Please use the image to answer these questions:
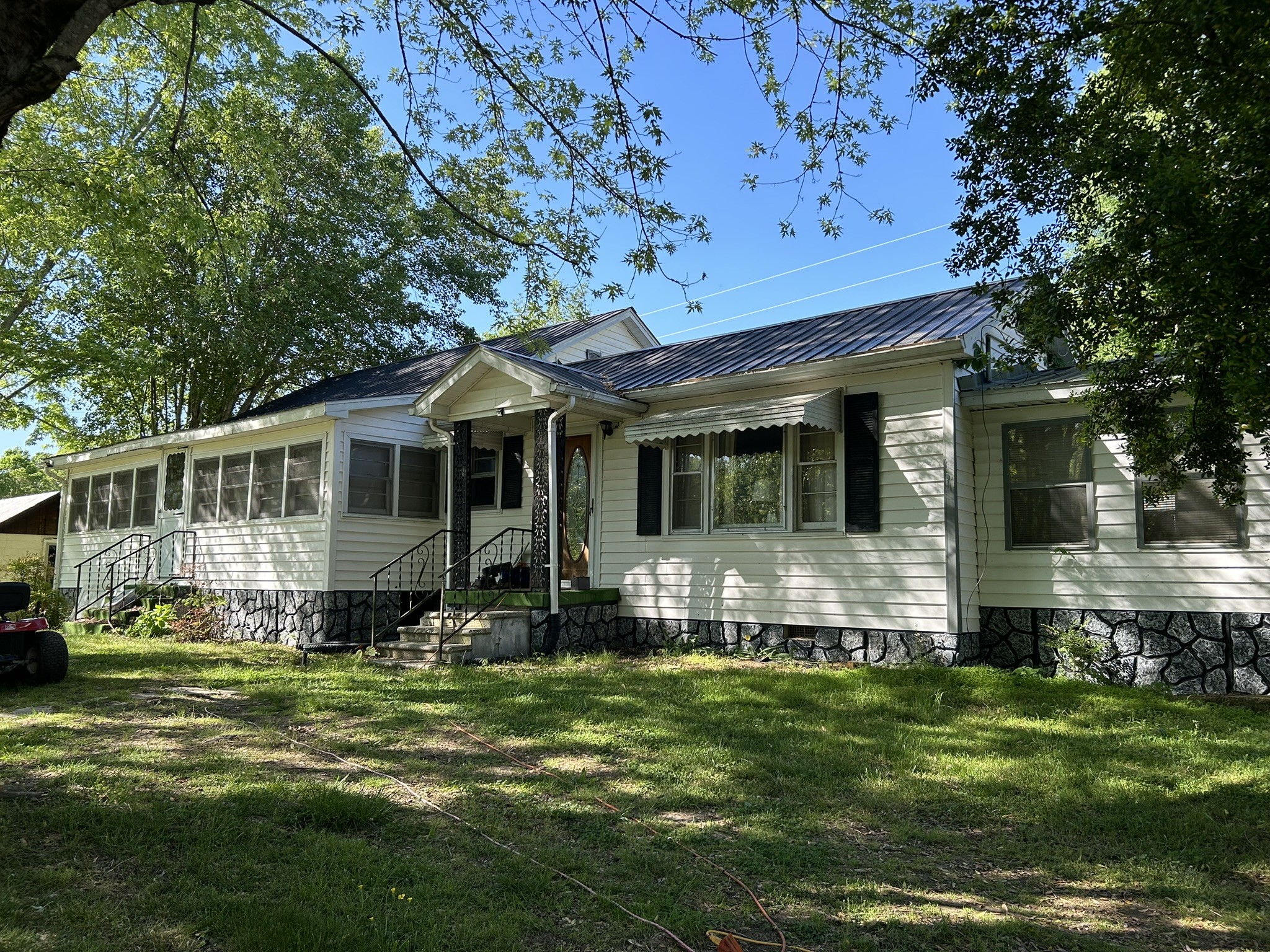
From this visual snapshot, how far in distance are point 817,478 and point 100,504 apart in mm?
15968

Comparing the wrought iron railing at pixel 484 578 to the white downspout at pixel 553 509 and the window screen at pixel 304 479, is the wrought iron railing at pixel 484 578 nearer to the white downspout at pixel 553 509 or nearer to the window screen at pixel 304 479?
the white downspout at pixel 553 509

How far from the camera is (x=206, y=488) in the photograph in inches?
606

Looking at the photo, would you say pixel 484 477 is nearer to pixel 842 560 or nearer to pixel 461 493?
pixel 461 493

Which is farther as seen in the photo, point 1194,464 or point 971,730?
point 971,730

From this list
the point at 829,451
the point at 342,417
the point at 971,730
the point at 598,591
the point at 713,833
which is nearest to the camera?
the point at 713,833

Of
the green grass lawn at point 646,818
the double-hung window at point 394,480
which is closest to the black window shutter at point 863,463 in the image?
the green grass lawn at point 646,818

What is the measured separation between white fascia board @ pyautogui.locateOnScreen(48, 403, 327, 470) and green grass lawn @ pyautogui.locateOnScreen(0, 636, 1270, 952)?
5608mm

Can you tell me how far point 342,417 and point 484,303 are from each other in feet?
37.4

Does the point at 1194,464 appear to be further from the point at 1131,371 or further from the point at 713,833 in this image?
the point at 713,833

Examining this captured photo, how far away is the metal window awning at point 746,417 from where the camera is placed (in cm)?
938

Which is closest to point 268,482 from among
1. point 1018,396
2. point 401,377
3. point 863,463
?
point 401,377

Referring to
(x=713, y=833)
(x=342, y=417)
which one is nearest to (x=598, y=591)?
(x=342, y=417)

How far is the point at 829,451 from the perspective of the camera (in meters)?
9.95

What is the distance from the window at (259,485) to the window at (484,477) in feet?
7.49
